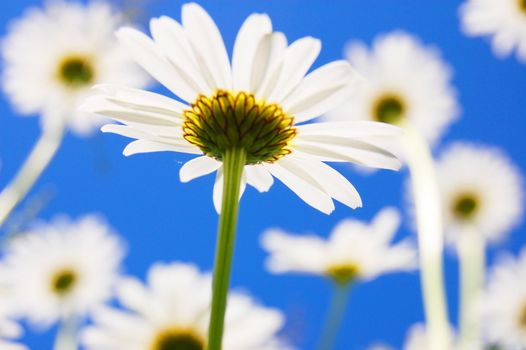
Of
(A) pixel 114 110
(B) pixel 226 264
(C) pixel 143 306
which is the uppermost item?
(C) pixel 143 306

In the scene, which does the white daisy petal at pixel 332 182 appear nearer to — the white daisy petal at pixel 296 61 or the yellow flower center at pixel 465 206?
the white daisy petal at pixel 296 61

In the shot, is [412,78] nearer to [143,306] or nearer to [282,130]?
[143,306]

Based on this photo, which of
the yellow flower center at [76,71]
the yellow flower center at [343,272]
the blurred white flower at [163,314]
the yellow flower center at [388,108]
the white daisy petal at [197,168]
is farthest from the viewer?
the yellow flower center at [388,108]

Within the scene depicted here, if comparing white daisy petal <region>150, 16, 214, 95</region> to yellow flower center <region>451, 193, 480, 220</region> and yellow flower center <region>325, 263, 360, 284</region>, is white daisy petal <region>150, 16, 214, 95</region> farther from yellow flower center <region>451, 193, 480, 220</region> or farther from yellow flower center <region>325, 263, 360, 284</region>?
yellow flower center <region>451, 193, 480, 220</region>

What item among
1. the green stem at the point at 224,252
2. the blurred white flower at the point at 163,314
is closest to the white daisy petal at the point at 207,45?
the green stem at the point at 224,252

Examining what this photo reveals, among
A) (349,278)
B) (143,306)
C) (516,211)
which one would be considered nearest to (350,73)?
(143,306)

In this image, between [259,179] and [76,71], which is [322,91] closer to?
[259,179]

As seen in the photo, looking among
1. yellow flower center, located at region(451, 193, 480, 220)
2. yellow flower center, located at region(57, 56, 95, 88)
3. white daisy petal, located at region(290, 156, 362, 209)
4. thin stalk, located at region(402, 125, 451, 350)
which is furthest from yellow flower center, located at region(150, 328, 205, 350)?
yellow flower center, located at region(451, 193, 480, 220)
